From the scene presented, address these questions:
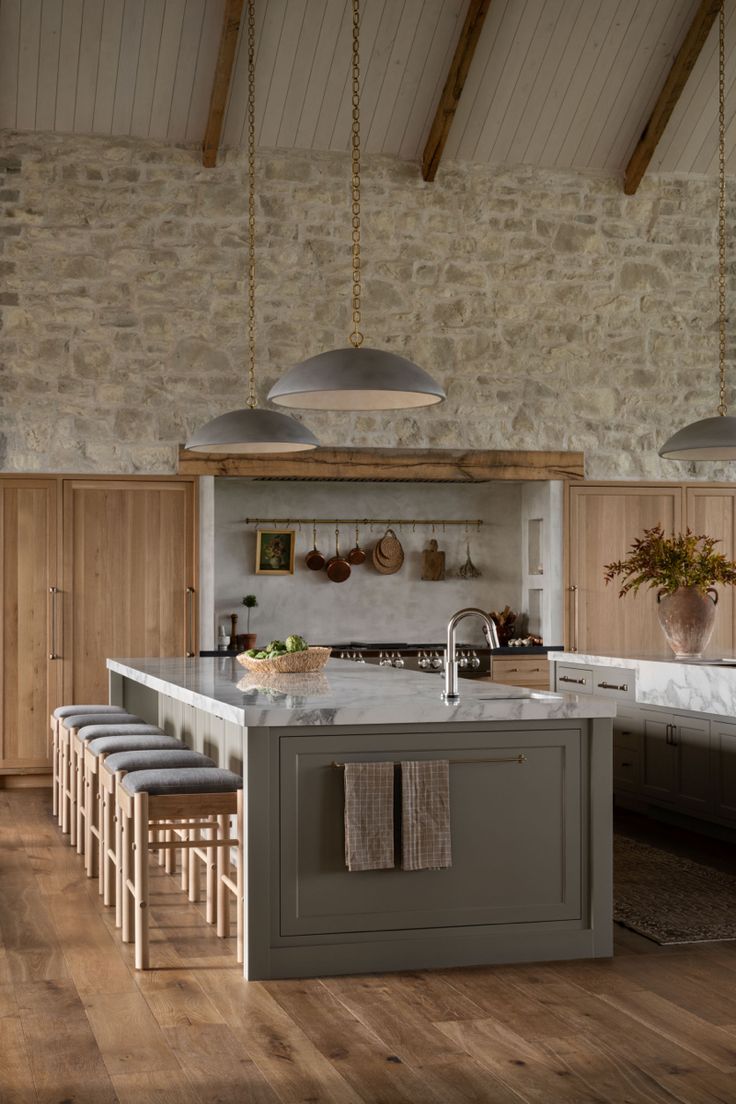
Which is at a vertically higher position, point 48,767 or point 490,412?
point 490,412

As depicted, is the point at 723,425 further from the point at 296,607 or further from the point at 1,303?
the point at 1,303

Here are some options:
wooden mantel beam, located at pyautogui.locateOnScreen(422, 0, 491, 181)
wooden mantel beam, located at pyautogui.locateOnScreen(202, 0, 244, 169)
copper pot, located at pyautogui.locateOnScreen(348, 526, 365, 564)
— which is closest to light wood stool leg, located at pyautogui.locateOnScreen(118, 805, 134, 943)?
copper pot, located at pyautogui.locateOnScreen(348, 526, 365, 564)

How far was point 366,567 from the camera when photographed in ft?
32.0

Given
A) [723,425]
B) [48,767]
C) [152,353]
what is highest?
[152,353]

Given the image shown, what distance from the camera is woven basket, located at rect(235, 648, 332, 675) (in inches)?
239

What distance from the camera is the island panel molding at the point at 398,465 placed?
8633 millimetres

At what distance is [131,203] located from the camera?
8.56m

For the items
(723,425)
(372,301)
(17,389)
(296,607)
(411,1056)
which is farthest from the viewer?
(296,607)

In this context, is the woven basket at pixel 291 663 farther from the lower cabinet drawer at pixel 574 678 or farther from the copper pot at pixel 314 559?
the copper pot at pixel 314 559

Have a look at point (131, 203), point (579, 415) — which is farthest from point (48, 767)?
point (579, 415)

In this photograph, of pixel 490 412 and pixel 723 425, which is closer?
pixel 723 425

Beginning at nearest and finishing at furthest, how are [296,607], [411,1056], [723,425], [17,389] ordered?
[411,1056] → [723,425] → [17,389] → [296,607]

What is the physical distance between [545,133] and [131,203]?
116 inches

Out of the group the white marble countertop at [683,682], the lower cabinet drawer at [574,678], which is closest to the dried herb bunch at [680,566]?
the white marble countertop at [683,682]
